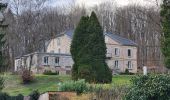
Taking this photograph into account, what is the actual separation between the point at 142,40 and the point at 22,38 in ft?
99.7

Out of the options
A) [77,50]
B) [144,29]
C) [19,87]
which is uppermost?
[144,29]

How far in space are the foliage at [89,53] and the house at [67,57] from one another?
32.1 metres

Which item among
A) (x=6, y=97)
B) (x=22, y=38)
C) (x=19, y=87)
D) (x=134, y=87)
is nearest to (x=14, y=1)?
(x=22, y=38)

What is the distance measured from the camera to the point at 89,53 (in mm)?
44469

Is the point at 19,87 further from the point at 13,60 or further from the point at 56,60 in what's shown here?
the point at 13,60

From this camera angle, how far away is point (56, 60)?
83312mm

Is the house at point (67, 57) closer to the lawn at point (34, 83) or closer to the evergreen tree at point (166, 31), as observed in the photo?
the lawn at point (34, 83)

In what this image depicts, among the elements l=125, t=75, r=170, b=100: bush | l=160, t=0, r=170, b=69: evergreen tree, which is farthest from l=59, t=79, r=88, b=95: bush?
l=160, t=0, r=170, b=69: evergreen tree

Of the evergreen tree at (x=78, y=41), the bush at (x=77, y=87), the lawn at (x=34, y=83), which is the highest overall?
the evergreen tree at (x=78, y=41)

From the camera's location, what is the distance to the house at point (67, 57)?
3196 inches

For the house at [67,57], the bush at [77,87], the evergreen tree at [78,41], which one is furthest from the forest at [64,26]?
the bush at [77,87]

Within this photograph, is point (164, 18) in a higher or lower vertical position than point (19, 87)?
higher

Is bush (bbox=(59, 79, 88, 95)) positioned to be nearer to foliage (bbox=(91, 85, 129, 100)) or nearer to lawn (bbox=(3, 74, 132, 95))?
foliage (bbox=(91, 85, 129, 100))

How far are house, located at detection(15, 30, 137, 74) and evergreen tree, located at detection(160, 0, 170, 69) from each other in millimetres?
38627
